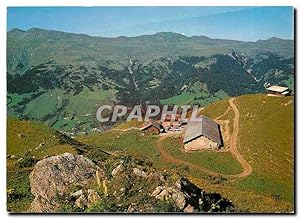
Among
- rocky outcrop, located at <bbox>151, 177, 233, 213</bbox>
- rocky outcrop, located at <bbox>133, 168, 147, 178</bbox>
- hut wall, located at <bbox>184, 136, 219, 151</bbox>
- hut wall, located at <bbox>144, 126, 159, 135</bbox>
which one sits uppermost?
hut wall, located at <bbox>144, 126, 159, 135</bbox>

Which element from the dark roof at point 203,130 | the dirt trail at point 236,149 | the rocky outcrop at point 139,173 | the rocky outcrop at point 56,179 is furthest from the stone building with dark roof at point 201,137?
the rocky outcrop at point 56,179

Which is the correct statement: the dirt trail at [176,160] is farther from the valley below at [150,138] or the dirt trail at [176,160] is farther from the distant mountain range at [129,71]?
the distant mountain range at [129,71]

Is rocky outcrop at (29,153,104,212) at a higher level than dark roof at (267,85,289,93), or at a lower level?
lower

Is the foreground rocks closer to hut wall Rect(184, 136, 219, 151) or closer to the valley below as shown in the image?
the valley below

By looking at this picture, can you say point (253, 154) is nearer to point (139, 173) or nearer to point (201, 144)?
point (201, 144)

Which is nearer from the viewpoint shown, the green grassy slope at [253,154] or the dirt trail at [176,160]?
the green grassy slope at [253,154]

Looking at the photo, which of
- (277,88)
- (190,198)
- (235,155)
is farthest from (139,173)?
(277,88)

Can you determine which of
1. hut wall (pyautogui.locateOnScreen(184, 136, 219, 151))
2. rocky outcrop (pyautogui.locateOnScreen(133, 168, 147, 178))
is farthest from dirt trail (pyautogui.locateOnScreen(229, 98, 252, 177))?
rocky outcrop (pyautogui.locateOnScreen(133, 168, 147, 178))
